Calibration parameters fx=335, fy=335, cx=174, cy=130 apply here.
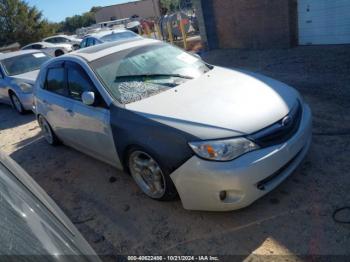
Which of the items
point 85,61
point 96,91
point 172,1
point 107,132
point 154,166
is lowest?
point 172,1

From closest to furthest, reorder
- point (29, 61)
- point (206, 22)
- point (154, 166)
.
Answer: point (154, 166), point (29, 61), point (206, 22)

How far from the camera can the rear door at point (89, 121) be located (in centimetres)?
389

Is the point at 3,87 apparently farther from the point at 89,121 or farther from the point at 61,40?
the point at 61,40

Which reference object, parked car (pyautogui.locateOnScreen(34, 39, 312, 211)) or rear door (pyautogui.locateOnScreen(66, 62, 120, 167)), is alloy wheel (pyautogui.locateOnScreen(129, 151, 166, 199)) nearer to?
parked car (pyautogui.locateOnScreen(34, 39, 312, 211))

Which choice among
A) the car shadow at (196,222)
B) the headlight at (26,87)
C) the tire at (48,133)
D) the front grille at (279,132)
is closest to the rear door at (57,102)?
the tire at (48,133)

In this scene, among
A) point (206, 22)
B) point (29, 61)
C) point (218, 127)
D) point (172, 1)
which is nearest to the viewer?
point (218, 127)

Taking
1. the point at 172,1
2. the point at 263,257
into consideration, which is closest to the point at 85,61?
→ the point at 263,257

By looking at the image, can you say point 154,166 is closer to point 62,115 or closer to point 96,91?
point 96,91

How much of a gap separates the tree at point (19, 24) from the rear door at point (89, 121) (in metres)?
36.9

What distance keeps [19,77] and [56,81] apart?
15.8 feet

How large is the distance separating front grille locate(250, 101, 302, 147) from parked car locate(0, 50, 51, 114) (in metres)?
7.20

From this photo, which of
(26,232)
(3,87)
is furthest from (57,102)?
(3,87)

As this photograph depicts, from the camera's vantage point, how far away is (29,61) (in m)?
9.81

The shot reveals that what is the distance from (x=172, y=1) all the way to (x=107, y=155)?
5393cm
